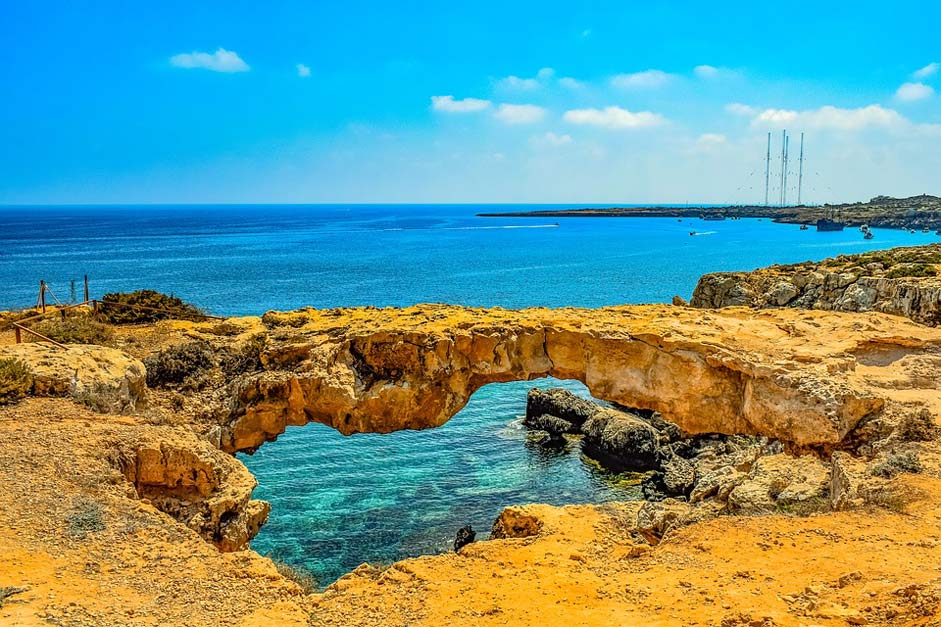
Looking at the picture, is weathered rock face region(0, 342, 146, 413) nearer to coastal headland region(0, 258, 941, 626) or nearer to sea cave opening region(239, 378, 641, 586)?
coastal headland region(0, 258, 941, 626)

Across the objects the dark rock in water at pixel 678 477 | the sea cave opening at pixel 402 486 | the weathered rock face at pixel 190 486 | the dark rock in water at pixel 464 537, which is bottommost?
the sea cave opening at pixel 402 486

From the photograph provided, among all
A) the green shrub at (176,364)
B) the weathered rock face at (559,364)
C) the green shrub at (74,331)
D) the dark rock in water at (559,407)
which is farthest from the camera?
the dark rock in water at (559,407)

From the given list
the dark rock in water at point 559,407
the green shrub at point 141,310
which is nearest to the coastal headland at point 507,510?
the green shrub at point 141,310

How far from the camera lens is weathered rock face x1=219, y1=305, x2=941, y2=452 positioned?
1669 cm

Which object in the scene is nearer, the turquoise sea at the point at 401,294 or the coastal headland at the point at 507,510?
the coastal headland at the point at 507,510

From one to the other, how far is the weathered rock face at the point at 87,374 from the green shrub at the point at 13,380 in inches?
8.4

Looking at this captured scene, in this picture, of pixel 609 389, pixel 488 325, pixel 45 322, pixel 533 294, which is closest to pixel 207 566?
pixel 488 325

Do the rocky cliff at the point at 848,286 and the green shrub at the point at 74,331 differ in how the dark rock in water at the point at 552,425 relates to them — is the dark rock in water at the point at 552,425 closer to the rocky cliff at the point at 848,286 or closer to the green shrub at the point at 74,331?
the rocky cliff at the point at 848,286

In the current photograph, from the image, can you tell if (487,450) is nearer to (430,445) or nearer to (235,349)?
(430,445)

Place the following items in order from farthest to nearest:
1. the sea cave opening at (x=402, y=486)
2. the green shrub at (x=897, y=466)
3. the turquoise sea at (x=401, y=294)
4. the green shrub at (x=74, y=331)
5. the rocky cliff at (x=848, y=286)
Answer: the rocky cliff at (x=848, y=286), the turquoise sea at (x=401, y=294), the sea cave opening at (x=402, y=486), the green shrub at (x=74, y=331), the green shrub at (x=897, y=466)

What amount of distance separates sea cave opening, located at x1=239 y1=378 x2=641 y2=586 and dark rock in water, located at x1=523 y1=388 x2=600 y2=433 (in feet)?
3.26

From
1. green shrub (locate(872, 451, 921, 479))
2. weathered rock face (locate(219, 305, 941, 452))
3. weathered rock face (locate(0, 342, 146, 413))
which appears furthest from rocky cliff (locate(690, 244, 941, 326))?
weathered rock face (locate(0, 342, 146, 413))

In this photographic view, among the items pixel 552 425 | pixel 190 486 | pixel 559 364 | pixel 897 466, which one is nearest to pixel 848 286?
pixel 552 425

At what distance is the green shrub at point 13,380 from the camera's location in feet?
41.9
